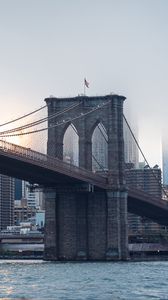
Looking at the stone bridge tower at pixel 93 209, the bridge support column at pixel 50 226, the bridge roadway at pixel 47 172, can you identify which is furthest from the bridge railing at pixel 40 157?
the bridge support column at pixel 50 226

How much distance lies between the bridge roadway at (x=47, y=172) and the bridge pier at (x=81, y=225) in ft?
7.60

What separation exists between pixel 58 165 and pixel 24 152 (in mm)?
5259

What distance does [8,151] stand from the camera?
74688mm

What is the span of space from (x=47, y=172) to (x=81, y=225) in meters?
12.5

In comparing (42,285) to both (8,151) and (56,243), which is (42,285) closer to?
(8,151)

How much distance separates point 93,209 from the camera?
3666 inches

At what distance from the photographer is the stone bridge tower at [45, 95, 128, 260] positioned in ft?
301

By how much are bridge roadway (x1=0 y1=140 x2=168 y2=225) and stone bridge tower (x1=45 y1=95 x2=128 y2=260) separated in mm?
1911

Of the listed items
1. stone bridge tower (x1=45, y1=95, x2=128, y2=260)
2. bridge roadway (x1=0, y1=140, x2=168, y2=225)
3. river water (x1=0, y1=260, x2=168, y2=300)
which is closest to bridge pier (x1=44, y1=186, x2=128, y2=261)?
stone bridge tower (x1=45, y1=95, x2=128, y2=260)

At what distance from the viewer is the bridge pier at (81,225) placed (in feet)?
303

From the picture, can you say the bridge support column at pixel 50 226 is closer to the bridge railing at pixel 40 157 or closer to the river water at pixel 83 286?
the bridge railing at pixel 40 157

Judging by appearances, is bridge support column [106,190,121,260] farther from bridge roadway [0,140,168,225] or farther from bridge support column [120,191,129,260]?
bridge roadway [0,140,168,225]

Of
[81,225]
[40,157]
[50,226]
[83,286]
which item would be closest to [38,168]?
[40,157]

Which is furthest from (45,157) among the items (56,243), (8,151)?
(56,243)
